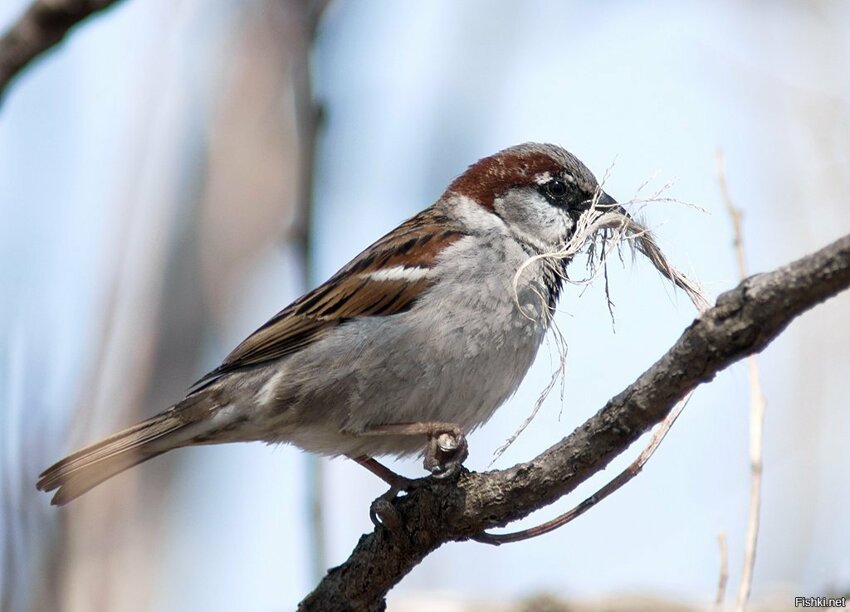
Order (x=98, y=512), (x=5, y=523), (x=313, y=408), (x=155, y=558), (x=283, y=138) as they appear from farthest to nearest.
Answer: (x=283, y=138) → (x=155, y=558) → (x=313, y=408) → (x=98, y=512) → (x=5, y=523)

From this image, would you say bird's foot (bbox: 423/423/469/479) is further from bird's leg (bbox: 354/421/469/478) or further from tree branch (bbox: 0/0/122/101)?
tree branch (bbox: 0/0/122/101)

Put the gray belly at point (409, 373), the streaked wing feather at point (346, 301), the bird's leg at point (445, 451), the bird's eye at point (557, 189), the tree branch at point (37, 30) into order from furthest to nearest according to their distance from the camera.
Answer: the bird's eye at point (557, 189), the streaked wing feather at point (346, 301), the gray belly at point (409, 373), the tree branch at point (37, 30), the bird's leg at point (445, 451)

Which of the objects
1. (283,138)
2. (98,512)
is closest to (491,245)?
(283,138)

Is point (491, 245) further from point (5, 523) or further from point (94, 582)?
point (5, 523)

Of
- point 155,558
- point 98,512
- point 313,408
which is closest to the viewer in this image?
point 98,512

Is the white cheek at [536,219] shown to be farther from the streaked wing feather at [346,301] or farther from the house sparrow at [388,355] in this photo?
the streaked wing feather at [346,301]

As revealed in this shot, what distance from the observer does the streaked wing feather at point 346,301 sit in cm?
370

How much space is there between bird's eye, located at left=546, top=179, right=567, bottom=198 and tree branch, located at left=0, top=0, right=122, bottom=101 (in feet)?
5.92

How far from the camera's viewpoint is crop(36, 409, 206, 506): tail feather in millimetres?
3236

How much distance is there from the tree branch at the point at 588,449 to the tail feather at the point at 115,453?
85cm

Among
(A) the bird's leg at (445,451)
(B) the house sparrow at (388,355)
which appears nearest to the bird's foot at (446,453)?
(A) the bird's leg at (445,451)

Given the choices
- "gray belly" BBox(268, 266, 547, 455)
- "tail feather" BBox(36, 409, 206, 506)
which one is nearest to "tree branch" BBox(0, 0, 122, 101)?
"tail feather" BBox(36, 409, 206, 506)

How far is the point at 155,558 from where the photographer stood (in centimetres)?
392

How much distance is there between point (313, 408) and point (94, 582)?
94 cm
